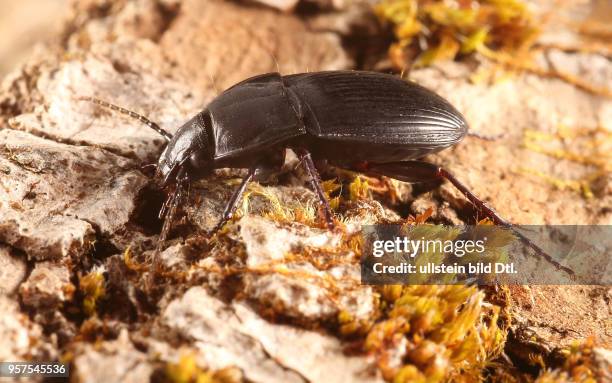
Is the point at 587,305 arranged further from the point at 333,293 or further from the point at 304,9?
the point at 304,9

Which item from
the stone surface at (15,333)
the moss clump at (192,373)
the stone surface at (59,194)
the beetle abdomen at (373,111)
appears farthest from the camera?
the beetle abdomen at (373,111)

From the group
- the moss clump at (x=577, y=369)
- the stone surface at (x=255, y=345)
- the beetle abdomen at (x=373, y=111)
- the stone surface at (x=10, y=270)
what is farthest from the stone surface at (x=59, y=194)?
the moss clump at (x=577, y=369)

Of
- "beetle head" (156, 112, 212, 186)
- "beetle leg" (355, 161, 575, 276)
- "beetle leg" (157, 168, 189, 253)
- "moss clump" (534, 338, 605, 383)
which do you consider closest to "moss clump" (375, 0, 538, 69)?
"beetle leg" (355, 161, 575, 276)

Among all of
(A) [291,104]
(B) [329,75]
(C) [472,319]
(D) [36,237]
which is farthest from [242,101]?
(C) [472,319]

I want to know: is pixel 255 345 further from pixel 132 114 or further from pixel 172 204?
pixel 132 114

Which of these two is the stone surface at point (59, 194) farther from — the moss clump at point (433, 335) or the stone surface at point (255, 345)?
the moss clump at point (433, 335)

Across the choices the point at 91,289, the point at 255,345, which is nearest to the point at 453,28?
the point at 255,345

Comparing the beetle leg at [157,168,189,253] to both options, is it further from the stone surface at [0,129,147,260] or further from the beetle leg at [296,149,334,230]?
the beetle leg at [296,149,334,230]
